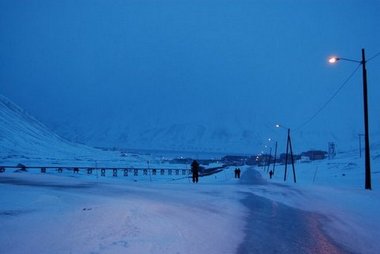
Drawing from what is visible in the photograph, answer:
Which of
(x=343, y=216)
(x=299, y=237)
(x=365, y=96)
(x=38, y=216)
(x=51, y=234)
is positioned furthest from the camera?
(x=365, y=96)

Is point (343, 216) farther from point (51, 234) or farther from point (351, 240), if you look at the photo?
point (51, 234)

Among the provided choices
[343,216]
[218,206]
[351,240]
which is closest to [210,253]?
[351,240]

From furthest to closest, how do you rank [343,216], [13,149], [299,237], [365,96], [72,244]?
[13,149], [365,96], [343,216], [299,237], [72,244]

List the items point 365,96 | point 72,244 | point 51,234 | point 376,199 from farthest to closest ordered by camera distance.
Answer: point 365,96, point 376,199, point 51,234, point 72,244

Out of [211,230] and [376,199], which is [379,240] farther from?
[376,199]

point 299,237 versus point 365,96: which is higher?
point 365,96

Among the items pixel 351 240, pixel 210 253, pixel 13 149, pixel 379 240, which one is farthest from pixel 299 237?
pixel 13 149

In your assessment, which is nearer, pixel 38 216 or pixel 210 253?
pixel 210 253

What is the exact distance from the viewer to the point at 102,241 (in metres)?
7.32

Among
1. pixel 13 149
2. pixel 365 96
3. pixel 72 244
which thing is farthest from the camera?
pixel 13 149

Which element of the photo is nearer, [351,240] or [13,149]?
[351,240]

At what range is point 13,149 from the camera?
514 ft

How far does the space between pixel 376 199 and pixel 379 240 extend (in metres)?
11.8

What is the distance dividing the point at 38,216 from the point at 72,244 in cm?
228
